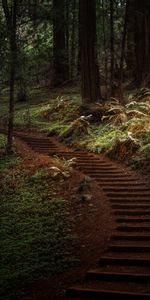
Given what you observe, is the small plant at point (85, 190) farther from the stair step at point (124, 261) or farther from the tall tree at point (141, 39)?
the tall tree at point (141, 39)

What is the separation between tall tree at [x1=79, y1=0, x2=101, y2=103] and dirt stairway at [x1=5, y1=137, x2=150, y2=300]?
21.6 feet

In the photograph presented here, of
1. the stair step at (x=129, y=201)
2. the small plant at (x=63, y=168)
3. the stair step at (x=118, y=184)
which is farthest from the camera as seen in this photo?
the small plant at (x=63, y=168)

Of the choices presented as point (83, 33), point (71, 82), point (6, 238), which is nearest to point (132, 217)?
point (6, 238)

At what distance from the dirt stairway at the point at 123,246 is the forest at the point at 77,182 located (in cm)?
2

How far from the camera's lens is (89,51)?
1964cm

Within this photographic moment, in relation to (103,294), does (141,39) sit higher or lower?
higher

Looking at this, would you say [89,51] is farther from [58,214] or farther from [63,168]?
[58,214]

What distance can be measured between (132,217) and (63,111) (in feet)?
39.6

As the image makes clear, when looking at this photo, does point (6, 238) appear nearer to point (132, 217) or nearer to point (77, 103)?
point (132, 217)

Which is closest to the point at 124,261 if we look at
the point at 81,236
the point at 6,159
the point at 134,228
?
the point at 134,228

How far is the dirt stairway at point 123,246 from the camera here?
7.26 metres

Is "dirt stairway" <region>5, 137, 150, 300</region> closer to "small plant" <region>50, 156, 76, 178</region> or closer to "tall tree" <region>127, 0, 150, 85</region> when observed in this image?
"small plant" <region>50, 156, 76, 178</region>

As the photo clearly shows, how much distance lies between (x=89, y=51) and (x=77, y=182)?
8.64 metres

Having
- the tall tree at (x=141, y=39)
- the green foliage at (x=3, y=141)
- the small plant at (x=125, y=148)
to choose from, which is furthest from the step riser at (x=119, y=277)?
the tall tree at (x=141, y=39)
